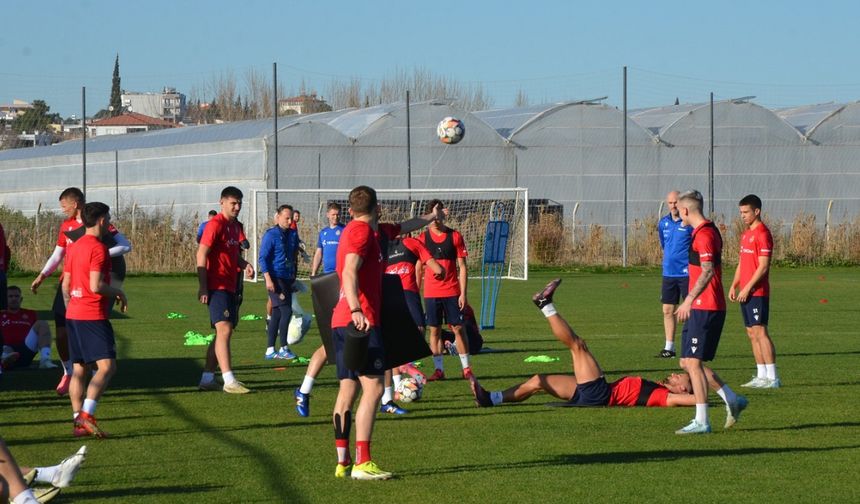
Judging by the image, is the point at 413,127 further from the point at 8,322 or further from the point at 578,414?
the point at 578,414

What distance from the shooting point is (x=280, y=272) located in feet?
56.7

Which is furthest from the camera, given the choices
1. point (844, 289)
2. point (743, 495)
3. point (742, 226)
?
point (742, 226)

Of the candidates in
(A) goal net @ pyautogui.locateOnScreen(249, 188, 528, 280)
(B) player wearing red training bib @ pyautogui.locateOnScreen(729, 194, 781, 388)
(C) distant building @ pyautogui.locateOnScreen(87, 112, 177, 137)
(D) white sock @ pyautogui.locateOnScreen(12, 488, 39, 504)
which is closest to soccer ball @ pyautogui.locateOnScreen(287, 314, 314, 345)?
(B) player wearing red training bib @ pyautogui.locateOnScreen(729, 194, 781, 388)

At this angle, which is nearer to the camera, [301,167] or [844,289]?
[844,289]

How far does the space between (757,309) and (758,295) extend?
5.7 inches

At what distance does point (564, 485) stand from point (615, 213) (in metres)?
37.4

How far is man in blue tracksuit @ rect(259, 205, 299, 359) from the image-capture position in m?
17.0

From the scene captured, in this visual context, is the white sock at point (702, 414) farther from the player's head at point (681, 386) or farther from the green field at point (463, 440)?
the player's head at point (681, 386)

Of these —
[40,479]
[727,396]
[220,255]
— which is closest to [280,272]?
[220,255]

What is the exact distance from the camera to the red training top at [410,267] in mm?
13602

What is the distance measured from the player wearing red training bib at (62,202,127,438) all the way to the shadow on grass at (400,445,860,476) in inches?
115

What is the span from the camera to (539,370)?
49.8ft

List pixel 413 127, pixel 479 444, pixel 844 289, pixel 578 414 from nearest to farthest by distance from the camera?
pixel 479 444 < pixel 578 414 < pixel 844 289 < pixel 413 127

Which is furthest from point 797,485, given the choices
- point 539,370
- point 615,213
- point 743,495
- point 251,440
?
point 615,213
